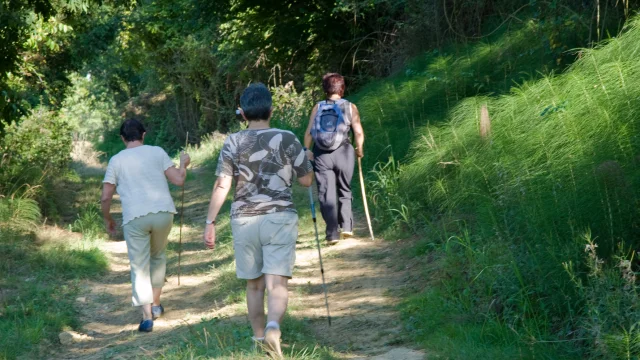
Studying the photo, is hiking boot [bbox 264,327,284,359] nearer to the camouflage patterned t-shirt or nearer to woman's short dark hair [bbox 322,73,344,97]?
the camouflage patterned t-shirt

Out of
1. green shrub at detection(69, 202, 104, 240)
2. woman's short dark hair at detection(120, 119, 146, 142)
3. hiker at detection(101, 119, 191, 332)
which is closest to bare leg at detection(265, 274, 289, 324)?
hiker at detection(101, 119, 191, 332)

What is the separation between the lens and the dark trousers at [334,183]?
9344 mm

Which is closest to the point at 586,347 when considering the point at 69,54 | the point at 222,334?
the point at 222,334

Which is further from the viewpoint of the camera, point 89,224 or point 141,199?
point 89,224

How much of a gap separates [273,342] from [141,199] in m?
2.48

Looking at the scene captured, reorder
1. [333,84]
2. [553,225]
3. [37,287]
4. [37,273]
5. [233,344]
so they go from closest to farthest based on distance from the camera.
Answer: [553,225], [233,344], [37,287], [333,84], [37,273]

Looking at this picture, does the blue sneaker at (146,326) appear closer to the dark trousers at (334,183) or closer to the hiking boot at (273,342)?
the hiking boot at (273,342)

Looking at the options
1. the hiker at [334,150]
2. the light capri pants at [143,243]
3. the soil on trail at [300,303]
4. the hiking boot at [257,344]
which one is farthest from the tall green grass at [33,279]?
the hiker at [334,150]

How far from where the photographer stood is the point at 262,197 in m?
5.70

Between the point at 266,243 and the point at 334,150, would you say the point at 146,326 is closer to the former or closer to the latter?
the point at 266,243

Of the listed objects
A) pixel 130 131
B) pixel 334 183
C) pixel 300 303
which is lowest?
pixel 300 303

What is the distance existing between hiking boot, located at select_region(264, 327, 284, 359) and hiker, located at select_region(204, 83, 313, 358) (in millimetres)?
183

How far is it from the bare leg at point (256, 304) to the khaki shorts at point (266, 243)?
91mm

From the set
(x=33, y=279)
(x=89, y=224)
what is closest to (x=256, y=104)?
(x=33, y=279)
